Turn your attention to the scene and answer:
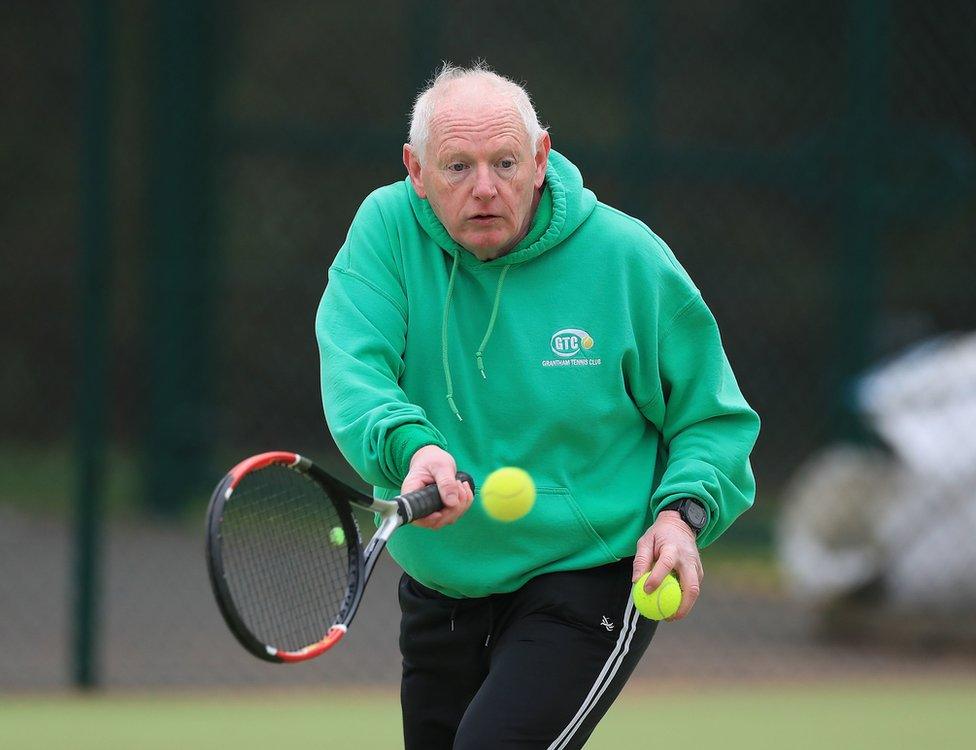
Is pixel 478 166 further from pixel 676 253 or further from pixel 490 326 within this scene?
pixel 676 253

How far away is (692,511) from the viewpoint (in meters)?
2.74

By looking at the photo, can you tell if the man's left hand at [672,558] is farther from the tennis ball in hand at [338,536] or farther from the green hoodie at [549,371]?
the tennis ball in hand at [338,536]

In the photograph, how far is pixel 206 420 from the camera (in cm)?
692

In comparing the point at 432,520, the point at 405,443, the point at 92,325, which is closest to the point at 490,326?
the point at 405,443

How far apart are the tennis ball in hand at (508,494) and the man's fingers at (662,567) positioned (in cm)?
22

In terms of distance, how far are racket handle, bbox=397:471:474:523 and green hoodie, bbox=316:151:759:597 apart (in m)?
0.26

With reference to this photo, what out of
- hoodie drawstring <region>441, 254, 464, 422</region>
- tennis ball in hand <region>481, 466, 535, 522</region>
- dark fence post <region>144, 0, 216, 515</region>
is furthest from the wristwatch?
dark fence post <region>144, 0, 216, 515</region>

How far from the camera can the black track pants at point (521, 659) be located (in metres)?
2.71

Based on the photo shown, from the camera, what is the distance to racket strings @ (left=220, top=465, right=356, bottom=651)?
2.66 m

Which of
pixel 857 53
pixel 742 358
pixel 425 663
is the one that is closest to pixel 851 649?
pixel 742 358

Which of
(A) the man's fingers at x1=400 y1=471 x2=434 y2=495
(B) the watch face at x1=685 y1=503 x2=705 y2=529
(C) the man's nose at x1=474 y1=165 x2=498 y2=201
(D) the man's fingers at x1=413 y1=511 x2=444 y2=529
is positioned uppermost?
(C) the man's nose at x1=474 y1=165 x2=498 y2=201

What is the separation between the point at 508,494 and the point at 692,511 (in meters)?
0.35

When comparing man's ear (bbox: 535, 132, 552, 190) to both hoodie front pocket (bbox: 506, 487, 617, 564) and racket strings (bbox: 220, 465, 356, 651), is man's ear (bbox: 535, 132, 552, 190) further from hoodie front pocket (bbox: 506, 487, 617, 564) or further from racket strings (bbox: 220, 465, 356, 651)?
racket strings (bbox: 220, 465, 356, 651)

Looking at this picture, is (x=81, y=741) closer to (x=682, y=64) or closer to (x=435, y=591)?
(x=435, y=591)
